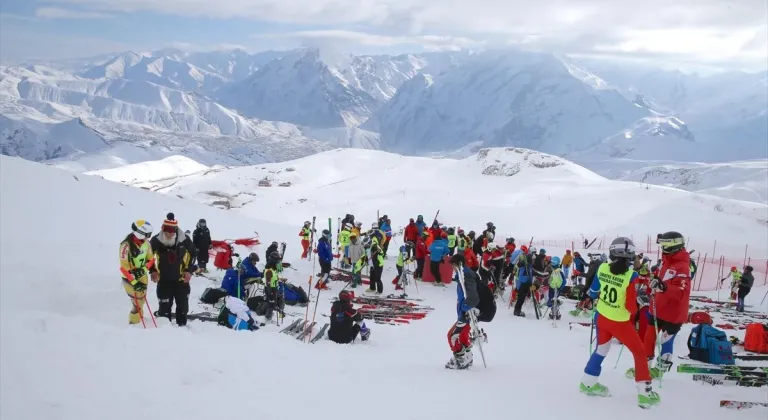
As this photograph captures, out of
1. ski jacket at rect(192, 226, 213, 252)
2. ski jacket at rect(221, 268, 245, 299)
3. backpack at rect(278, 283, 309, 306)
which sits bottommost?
backpack at rect(278, 283, 309, 306)

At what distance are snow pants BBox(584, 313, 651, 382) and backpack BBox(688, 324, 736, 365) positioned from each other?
10.8 ft

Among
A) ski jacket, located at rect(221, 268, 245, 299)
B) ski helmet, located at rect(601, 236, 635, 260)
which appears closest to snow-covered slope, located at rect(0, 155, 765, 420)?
ski jacket, located at rect(221, 268, 245, 299)

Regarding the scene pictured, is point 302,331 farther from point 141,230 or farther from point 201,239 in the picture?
point 201,239

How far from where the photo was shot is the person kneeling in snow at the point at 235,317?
9.96m

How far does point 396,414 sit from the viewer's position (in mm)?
5969

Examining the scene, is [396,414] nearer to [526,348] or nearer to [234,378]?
[234,378]

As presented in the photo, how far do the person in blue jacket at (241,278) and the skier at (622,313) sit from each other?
7.84 m

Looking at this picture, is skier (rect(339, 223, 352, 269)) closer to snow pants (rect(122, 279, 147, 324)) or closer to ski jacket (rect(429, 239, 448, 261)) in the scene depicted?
ski jacket (rect(429, 239, 448, 261))

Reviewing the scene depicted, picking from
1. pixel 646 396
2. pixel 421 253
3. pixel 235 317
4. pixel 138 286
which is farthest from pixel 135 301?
pixel 421 253

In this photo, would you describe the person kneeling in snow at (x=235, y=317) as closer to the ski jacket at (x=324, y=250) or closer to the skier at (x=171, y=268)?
the skier at (x=171, y=268)

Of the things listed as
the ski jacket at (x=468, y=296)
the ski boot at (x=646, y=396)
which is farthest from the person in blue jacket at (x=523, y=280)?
the ski boot at (x=646, y=396)

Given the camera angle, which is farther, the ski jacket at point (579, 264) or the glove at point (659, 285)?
the ski jacket at point (579, 264)

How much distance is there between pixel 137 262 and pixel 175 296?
874 millimetres

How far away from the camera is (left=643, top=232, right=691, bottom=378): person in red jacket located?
7293mm
